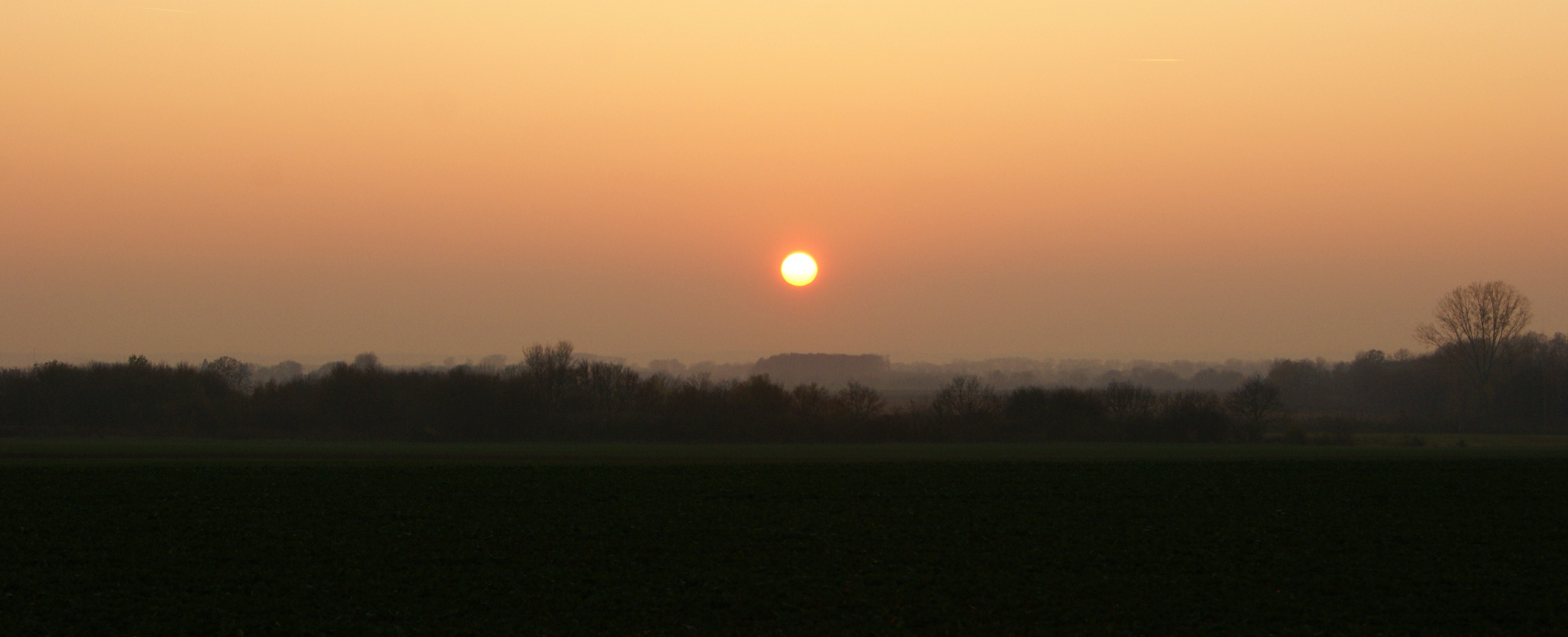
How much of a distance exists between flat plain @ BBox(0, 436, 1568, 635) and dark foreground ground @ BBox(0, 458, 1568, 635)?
100 mm

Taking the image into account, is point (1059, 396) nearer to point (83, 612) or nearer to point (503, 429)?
point (503, 429)

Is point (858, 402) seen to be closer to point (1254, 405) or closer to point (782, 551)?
point (1254, 405)

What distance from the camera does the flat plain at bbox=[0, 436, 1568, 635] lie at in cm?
1830

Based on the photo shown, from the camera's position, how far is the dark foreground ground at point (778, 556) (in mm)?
18234

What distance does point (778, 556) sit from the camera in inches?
946

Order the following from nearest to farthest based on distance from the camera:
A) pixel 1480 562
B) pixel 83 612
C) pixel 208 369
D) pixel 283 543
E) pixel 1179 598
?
1. pixel 83 612
2. pixel 1179 598
3. pixel 1480 562
4. pixel 283 543
5. pixel 208 369

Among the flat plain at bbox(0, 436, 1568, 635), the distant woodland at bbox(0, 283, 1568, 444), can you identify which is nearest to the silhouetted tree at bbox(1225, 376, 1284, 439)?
the distant woodland at bbox(0, 283, 1568, 444)

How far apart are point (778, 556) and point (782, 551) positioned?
583 mm

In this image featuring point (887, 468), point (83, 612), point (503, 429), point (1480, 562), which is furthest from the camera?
point (503, 429)

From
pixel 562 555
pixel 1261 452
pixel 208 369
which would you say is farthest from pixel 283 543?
pixel 208 369

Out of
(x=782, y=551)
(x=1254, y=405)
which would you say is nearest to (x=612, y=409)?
A: (x=1254, y=405)

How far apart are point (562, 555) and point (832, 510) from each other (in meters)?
9.32

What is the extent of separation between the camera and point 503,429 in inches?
3209

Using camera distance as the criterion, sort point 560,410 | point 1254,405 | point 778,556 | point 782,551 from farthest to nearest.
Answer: point 560,410 → point 1254,405 → point 782,551 → point 778,556
